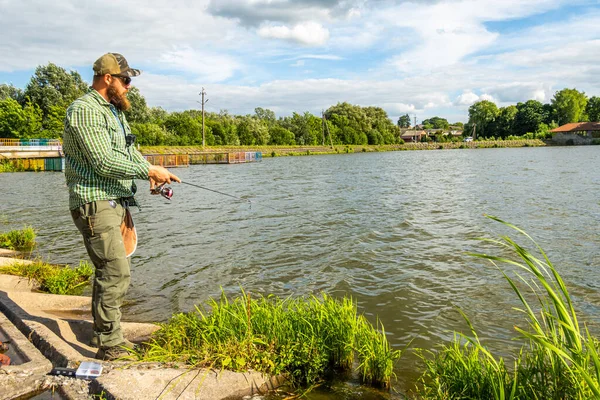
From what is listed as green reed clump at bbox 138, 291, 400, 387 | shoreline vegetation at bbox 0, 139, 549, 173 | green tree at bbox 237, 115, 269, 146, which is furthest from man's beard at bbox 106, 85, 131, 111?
green tree at bbox 237, 115, 269, 146

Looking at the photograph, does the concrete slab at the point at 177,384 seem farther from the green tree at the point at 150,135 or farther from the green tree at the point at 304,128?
the green tree at the point at 304,128

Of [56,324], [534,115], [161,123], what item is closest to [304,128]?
[161,123]

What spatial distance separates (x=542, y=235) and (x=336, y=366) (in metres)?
8.76

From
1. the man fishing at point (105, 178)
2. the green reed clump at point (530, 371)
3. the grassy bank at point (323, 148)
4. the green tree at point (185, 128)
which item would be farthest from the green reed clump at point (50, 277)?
the green tree at point (185, 128)

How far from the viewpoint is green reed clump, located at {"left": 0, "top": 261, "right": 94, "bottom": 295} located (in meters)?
6.58

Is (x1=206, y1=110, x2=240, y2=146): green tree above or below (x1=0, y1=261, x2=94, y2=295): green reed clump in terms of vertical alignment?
above

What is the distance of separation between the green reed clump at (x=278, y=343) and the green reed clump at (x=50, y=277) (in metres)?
3.10

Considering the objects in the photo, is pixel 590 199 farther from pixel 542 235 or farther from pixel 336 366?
pixel 336 366

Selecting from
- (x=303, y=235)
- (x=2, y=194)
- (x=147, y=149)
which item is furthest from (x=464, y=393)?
(x=147, y=149)

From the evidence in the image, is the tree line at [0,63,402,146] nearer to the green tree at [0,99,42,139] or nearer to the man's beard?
the green tree at [0,99,42,139]

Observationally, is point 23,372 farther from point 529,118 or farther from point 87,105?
point 529,118

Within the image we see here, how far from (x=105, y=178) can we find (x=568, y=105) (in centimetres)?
15555

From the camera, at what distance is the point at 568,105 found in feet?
436

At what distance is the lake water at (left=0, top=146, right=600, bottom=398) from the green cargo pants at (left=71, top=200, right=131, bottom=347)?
249cm
